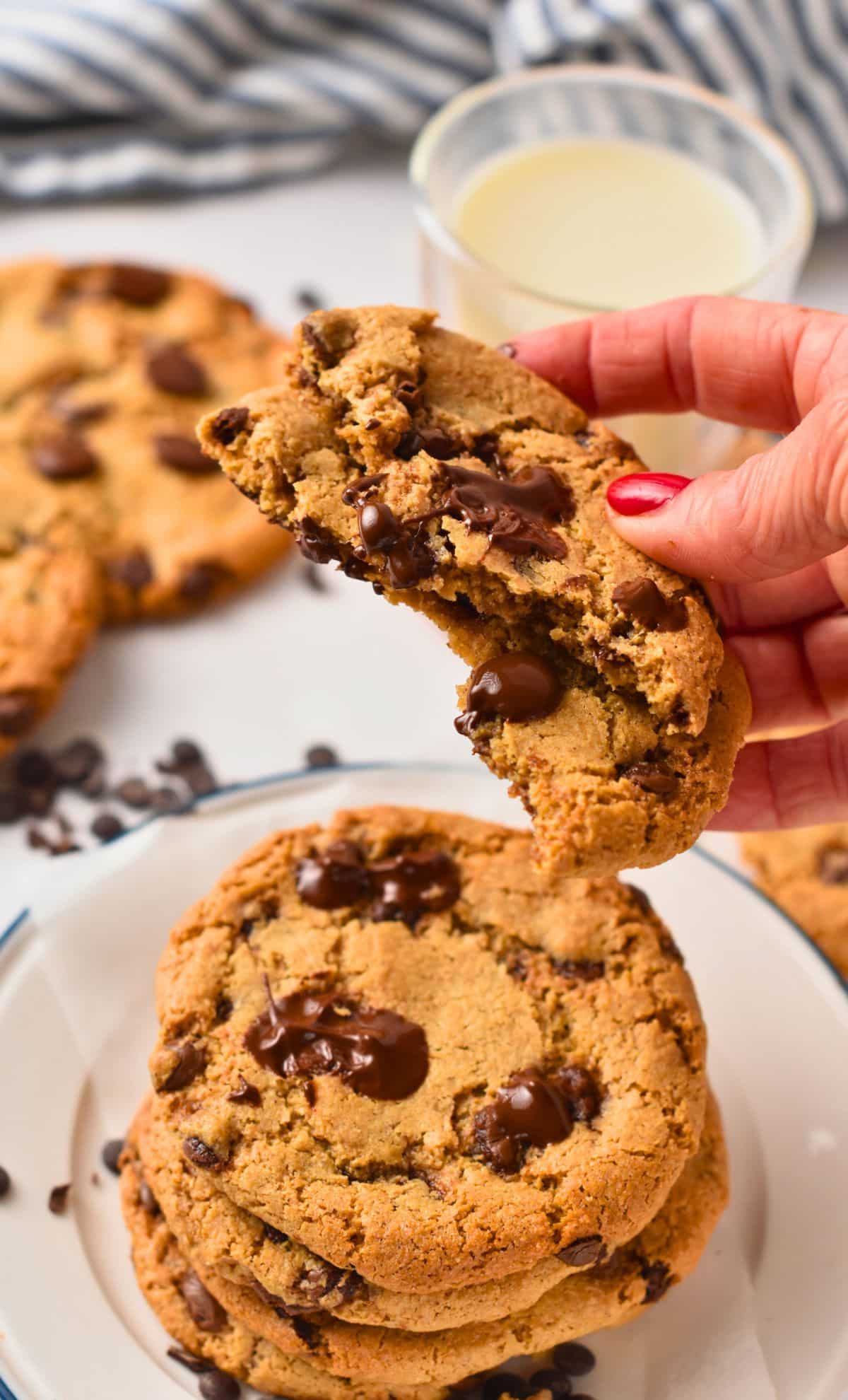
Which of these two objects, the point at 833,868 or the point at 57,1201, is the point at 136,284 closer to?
the point at 833,868

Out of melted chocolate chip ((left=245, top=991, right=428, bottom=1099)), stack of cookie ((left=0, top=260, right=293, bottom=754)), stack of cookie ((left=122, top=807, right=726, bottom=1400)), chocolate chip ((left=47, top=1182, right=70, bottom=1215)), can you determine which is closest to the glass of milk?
stack of cookie ((left=0, top=260, right=293, bottom=754))

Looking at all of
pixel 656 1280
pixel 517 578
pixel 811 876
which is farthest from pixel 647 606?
pixel 811 876

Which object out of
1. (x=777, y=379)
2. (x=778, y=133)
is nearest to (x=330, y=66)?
(x=778, y=133)

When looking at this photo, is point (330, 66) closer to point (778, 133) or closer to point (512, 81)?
point (512, 81)

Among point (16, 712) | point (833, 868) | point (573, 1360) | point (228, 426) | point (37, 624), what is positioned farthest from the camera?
point (37, 624)

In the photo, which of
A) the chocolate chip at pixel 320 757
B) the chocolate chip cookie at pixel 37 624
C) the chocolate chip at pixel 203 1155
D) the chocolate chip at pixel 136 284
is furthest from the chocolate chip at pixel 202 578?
the chocolate chip at pixel 203 1155

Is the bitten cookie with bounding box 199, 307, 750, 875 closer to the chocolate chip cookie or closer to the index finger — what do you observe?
the index finger

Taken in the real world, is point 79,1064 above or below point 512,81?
below
